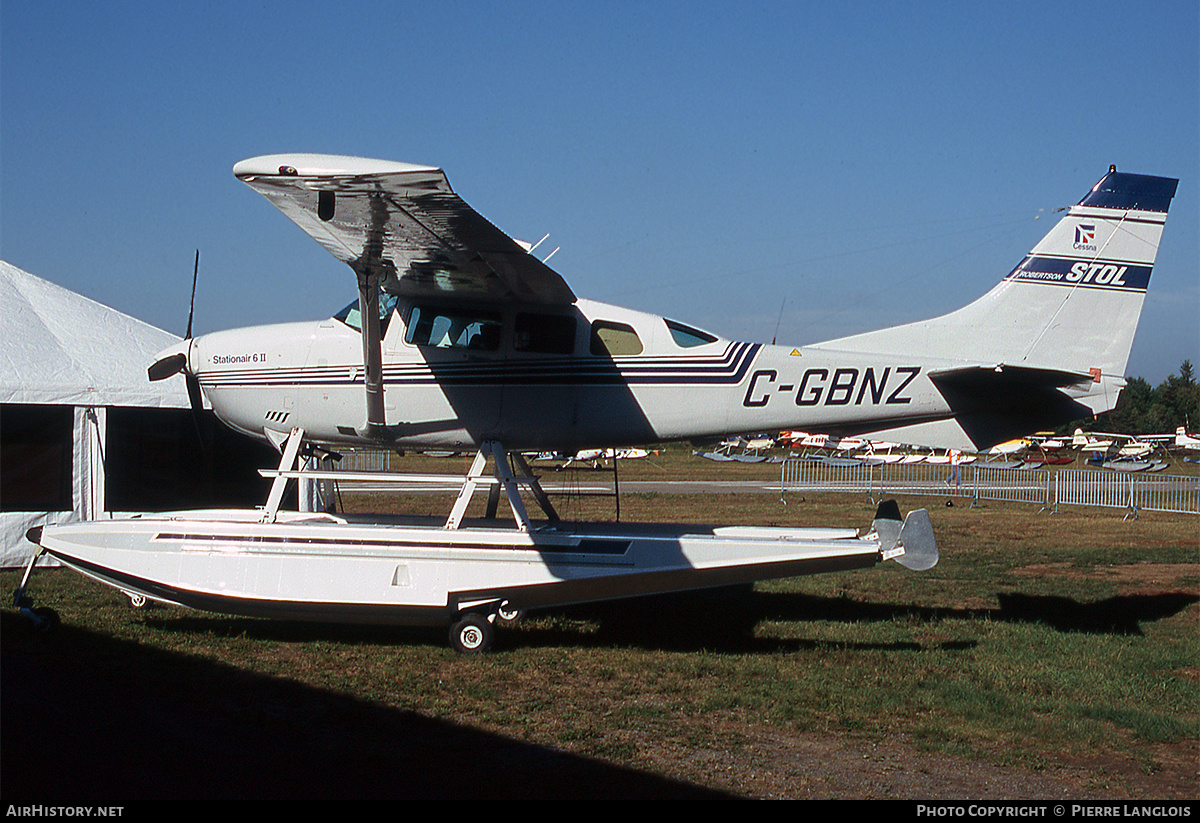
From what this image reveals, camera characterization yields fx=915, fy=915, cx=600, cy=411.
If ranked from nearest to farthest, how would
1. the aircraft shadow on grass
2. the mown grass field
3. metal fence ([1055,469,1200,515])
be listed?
the aircraft shadow on grass
the mown grass field
metal fence ([1055,469,1200,515])

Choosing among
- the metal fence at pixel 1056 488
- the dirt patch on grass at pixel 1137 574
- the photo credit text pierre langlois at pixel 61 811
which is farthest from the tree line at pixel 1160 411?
the photo credit text pierre langlois at pixel 61 811

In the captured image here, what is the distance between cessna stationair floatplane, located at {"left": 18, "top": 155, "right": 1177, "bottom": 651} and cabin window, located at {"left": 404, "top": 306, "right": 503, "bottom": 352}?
18mm

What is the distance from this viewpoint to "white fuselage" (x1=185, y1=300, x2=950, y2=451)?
823 cm

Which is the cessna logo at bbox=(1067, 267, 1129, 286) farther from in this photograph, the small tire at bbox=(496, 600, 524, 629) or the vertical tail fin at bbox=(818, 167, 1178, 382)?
the small tire at bbox=(496, 600, 524, 629)

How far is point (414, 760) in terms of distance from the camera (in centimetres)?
492

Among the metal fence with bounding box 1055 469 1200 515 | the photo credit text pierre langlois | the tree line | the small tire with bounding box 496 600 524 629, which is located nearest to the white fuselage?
the small tire with bounding box 496 600 524 629

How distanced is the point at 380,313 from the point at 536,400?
165 cm

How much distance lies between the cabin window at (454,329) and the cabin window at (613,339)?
88 centimetres

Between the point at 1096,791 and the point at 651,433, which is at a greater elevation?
the point at 651,433

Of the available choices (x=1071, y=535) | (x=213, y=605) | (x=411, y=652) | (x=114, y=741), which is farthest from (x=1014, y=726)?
(x=1071, y=535)

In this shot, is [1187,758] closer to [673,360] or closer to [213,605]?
[673,360]

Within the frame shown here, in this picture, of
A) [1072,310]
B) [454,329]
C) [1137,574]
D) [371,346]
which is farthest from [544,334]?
[1137,574]

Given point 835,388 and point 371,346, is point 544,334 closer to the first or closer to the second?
point 371,346

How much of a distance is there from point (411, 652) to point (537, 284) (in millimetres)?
3253
